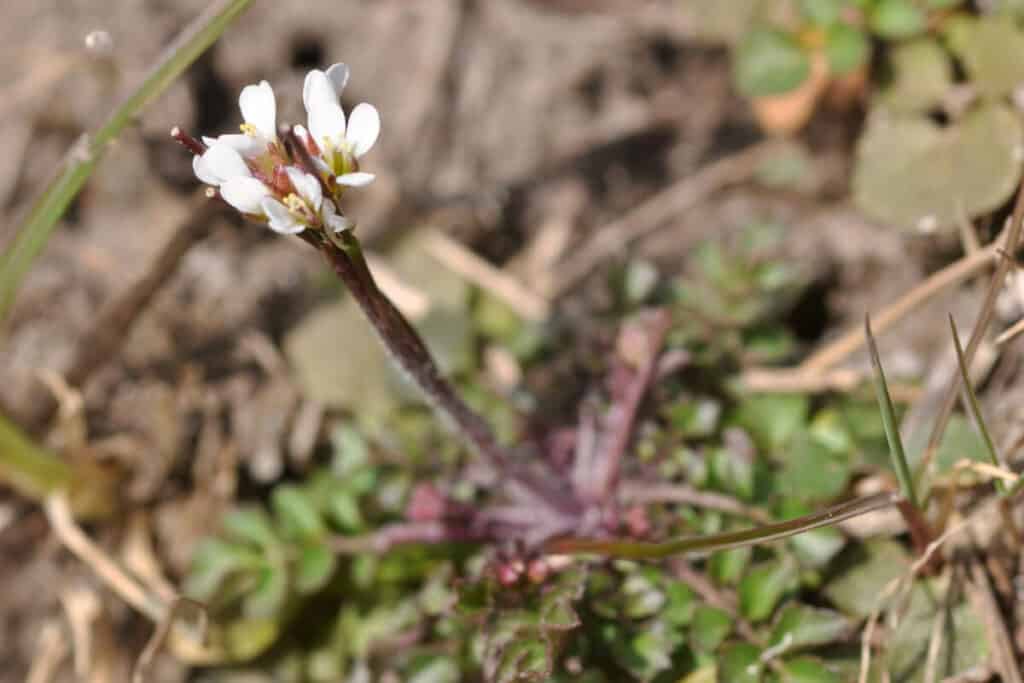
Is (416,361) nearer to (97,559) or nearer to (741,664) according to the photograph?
(741,664)

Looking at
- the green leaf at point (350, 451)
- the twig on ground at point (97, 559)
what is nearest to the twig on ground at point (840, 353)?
the green leaf at point (350, 451)

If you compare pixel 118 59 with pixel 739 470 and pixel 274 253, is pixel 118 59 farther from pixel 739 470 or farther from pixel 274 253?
pixel 739 470

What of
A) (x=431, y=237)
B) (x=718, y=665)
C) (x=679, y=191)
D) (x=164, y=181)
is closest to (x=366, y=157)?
(x=431, y=237)

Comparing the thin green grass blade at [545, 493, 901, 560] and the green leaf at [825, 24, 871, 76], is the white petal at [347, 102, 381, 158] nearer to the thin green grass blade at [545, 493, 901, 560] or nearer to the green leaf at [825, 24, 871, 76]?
the thin green grass blade at [545, 493, 901, 560]

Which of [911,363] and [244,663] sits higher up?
[244,663]

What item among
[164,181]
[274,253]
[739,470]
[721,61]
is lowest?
[739,470]

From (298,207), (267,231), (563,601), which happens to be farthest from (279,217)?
(267,231)

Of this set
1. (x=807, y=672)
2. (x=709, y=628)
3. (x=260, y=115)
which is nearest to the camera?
(x=260, y=115)
